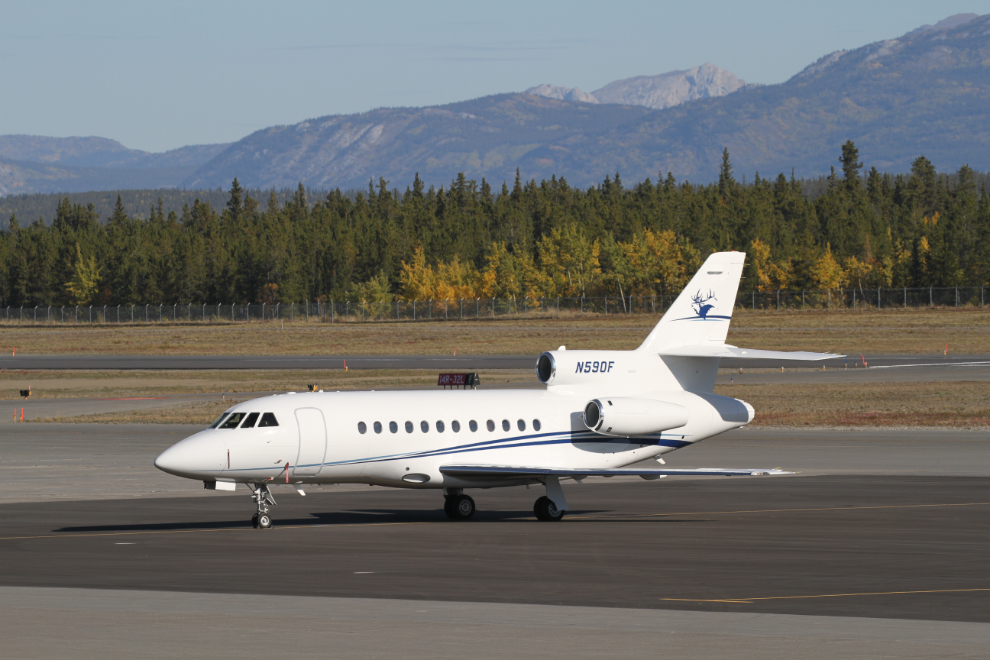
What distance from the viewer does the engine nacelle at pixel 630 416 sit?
2838cm

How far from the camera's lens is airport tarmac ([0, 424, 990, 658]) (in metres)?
15.4

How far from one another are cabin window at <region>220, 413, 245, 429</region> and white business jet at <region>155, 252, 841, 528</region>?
0.03 m

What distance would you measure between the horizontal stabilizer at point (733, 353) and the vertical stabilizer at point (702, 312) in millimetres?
261

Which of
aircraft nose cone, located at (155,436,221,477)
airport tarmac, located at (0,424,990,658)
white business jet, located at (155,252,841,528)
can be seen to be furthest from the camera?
white business jet, located at (155,252,841,528)

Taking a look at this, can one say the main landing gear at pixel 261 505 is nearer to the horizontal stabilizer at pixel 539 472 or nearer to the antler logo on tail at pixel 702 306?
the horizontal stabilizer at pixel 539 472

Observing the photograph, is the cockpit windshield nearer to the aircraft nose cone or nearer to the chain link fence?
the aircraft nose cone

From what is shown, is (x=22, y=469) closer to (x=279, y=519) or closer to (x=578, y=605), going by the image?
(x=279, y=519)

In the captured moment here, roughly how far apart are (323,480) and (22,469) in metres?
16.7

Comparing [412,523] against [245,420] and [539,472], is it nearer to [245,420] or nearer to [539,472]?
[539,472]

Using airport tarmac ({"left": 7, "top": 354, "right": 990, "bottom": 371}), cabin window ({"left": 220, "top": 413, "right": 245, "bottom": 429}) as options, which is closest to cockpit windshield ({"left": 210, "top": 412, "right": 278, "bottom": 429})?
cabin window ({"left": 220, "top": 413, "right": 245, "bottom": 429})

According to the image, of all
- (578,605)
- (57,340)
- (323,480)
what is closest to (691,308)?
(323,480)

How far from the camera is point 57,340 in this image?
447 ft

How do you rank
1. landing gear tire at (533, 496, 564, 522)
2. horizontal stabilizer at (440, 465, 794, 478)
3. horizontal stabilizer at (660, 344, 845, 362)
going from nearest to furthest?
horizontal stabilizer at (440, 465, 794, 478) → horizontal stabilizer at (660, 344, 845, 362) → landing gear tire at (533, 496, 564, 522)

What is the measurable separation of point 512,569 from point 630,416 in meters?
8.12
